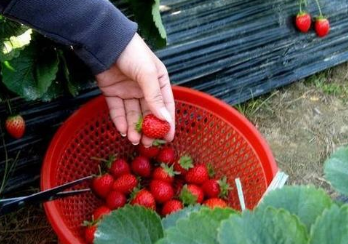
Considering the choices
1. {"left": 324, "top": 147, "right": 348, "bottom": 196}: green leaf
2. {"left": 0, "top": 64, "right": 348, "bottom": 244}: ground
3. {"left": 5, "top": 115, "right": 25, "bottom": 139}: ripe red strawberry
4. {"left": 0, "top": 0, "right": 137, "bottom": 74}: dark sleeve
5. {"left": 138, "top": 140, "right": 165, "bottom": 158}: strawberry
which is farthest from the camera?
{"left": 0, "top": 64, "right": 348, "bottom": 244}: ground

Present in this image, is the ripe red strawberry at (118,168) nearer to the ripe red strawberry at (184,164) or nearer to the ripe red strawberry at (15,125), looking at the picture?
the ripe red strawberry at (184,164)

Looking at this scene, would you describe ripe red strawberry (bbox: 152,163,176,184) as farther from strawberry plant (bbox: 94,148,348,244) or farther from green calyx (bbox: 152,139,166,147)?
strawberry plant (bbox: 94,148,348,244)

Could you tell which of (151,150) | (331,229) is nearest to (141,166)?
(151,150)

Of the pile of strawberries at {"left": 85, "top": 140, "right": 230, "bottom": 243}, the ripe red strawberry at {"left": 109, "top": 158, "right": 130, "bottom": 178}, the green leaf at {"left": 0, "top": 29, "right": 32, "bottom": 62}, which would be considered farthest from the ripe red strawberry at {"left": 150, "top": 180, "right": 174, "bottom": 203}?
the green leaf at {"left": 0, "top": 29, "right": 32, "bottom": 62}

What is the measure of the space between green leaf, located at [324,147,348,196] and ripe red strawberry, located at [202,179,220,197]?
3.04 ft

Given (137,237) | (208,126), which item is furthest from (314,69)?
(137,237)

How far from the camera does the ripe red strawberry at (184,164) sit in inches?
60.3

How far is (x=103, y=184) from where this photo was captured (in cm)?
147

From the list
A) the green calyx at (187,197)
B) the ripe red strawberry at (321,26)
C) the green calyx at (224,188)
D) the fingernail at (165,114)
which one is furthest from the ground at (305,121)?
the fingernail at (165,114)

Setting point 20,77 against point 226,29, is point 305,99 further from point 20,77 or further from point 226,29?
point 20,77

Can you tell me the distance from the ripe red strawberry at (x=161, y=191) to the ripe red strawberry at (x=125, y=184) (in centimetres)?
6

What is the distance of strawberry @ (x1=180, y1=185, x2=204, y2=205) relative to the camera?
4.71 feet

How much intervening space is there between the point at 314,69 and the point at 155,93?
46.4 inches

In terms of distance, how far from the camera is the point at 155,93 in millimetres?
1206
